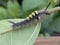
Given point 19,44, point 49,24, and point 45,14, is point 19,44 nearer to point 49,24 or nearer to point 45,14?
point 45,14

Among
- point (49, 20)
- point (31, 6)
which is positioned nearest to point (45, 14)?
point (31, 6)

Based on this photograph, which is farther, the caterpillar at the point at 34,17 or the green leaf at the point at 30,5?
the green leaf at the point at 30,5

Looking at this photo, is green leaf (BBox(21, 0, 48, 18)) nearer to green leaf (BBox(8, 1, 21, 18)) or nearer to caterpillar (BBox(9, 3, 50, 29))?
green leaf (BBox(8, 1, 21, 18))

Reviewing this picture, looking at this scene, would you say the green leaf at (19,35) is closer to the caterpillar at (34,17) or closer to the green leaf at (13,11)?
the caterpillar at (34,17)

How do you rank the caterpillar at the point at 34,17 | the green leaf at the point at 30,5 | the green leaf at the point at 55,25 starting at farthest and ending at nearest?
the green leaf at the point at 55,25 → the green leaf at the point at 30,5 → the caterpillar at the point at 34,17

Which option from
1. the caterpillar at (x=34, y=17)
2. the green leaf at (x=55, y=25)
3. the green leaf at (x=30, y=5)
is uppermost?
the caterpillar at (x=34, y=17)

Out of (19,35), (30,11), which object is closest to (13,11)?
(30,11)

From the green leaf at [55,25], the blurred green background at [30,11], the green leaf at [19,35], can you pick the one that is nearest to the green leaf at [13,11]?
the blurred green background at [30,11]

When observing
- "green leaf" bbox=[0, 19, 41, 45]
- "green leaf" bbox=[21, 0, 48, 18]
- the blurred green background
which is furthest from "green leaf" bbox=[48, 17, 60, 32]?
"green leaf" bbox=[0, 19, 41, 45]

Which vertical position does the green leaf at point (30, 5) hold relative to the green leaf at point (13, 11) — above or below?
above

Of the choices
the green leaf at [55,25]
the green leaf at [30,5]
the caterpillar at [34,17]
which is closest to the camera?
the caterpillar at [34,17]

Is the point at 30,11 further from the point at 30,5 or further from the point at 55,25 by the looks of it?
the point at 55,25
